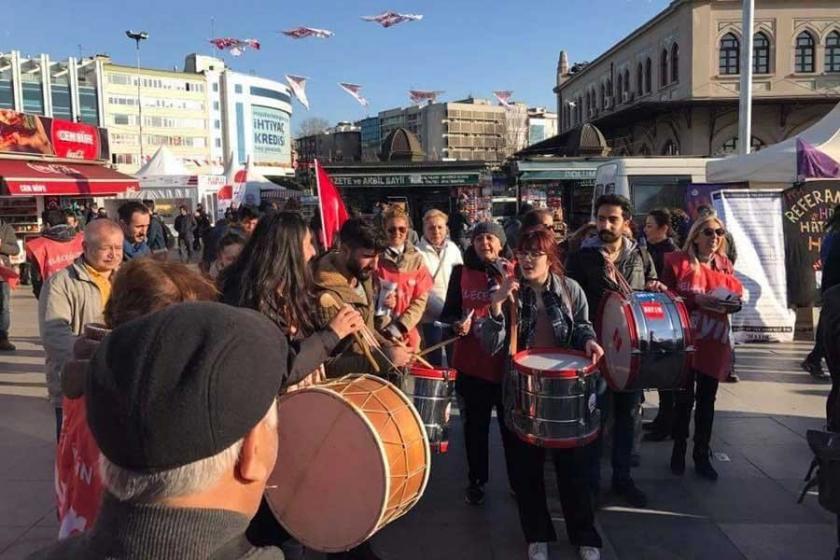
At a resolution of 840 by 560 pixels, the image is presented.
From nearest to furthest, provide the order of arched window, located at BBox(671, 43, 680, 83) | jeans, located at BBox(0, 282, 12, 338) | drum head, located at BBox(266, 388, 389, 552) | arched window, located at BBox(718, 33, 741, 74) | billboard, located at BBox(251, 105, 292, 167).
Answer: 1. drum head, located at BBox(266, 388, 389, 552)
2. jeans, located at BBox(0, 282, 12, 338)
3. arched window, located at BBox(718, 33, 741, 74)
4. arched window, located at BBox(671, 43, 680, 83)
5. billboard, located at BBox(251, 105, 292, 167)

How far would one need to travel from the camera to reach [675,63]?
3572cm

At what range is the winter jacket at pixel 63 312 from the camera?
3.59 m

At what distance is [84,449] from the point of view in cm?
206

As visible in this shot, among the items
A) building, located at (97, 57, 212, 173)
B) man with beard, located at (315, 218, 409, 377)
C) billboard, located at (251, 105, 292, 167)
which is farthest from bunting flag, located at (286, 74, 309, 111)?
billboard, located at (251, 105, 292, 167)

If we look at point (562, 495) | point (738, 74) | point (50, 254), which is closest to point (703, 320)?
point (562, 495)

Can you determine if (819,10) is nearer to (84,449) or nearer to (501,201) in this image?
(501,201)

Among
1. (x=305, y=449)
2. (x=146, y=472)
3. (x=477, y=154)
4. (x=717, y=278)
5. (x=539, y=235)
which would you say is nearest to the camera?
(x=146, y=472)

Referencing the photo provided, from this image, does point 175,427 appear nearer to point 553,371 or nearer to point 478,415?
point 553,371

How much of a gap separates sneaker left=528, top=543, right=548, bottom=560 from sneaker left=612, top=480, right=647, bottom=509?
94 cm

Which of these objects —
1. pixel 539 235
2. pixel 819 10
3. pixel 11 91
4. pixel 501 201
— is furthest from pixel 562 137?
pixel 11 91

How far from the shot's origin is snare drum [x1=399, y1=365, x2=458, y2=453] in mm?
3361

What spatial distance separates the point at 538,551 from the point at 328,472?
5.02ft

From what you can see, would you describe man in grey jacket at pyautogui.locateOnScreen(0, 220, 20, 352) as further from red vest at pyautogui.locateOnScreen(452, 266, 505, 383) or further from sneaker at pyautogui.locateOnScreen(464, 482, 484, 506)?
sneaker at pyautogui.locateOnScreen(464, 482, 484, 506)

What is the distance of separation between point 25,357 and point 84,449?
7.57 m
